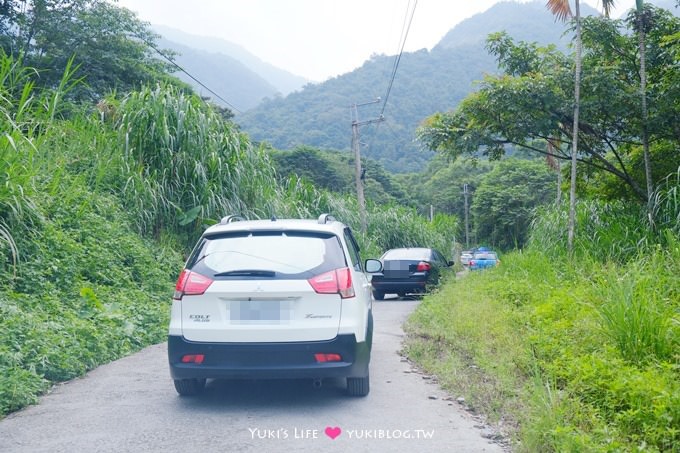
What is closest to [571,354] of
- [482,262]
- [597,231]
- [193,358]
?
[193,358]

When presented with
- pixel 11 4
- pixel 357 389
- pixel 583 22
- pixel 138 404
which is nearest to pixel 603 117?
pixel 583 22

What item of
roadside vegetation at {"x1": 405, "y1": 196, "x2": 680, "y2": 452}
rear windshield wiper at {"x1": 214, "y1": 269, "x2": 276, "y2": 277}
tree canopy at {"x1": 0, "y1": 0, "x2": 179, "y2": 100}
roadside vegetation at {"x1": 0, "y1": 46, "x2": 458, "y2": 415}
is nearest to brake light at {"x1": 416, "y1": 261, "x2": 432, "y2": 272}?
roadside vegetation at {"x1": 0, "y1": 46, "x2": 458, "y2": 415}

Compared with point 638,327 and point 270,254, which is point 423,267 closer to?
point 638,327

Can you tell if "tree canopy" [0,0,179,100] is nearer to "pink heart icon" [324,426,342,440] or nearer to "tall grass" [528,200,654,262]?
"tall grass" [528,200,654,262]

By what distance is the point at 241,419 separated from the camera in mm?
4902

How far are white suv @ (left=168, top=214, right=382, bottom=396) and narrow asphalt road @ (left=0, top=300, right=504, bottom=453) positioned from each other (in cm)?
33

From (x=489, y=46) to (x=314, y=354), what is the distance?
1212 centimetres

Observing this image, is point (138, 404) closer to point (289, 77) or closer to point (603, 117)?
point (603, 117)

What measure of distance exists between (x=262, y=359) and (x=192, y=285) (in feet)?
2.69

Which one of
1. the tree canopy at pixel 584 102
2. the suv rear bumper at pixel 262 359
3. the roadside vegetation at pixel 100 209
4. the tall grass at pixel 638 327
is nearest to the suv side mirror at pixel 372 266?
the suv rear bumper at pixel 262 359

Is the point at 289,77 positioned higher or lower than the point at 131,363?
higher

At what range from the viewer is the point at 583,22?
45.9 feet

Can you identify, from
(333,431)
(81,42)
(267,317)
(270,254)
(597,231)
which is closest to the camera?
(333,431)

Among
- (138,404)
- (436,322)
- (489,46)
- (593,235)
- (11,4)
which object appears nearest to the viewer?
(138,404)
